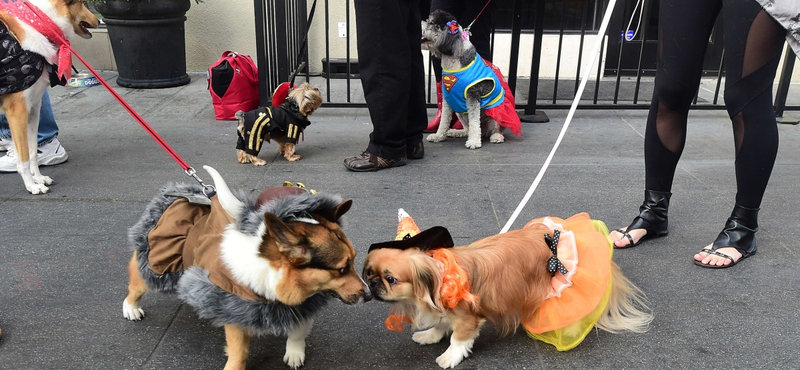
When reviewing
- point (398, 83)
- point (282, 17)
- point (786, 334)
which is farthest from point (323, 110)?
point (786, 334)

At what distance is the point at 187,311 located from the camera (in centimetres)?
265

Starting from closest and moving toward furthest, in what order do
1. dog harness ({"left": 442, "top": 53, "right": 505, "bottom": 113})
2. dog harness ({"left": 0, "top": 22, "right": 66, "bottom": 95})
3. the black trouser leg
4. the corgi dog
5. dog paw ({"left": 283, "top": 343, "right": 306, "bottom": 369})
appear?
the corgi dog < dog paw ({"left": 283, "top": 343, "right": 306, "bottom": 369}) < dog harness ({"left": 0, "top": 22, "right": 66, "bottom": 95}) < the black trouser leg < dog harness ({"left": 442, "top": 53, "right": 505, "bottom": 113})

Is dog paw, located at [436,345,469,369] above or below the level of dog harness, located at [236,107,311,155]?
below

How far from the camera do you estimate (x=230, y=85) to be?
569 cm

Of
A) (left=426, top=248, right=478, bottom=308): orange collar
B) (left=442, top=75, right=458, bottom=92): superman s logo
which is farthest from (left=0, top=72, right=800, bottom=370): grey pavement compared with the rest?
(left=442, top=75, right=458, bottom=92): superman s logo

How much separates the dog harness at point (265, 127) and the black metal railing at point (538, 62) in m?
1.24

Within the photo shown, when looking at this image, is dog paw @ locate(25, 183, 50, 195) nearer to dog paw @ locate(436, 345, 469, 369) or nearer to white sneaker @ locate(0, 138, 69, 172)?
white sneaker @ locate(0, 138, 69, 172)

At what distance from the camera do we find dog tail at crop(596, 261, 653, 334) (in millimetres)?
2538

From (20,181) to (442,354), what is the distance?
3429 mm

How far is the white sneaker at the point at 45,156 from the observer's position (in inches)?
170

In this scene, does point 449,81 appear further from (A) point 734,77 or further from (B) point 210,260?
(B) point 210,260

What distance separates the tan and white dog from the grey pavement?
26cm

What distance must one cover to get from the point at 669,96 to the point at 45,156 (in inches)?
168

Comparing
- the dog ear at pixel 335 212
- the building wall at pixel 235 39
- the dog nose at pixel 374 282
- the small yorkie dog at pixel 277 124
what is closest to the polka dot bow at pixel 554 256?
the dog nose at pixel 374 282
